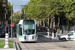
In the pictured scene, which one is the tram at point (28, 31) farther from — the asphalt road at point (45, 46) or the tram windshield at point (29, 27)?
the asphalt road at point (45, 46)

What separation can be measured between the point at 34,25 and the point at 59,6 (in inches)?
1008

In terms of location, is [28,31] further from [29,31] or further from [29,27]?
[29,27]

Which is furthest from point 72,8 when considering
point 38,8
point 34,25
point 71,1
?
point 34,25

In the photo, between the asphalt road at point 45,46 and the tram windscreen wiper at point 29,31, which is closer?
the asphalt road at point 45,46

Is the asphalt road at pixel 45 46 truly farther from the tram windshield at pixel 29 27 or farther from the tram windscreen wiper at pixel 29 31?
the tram windshield at pixel 29 27

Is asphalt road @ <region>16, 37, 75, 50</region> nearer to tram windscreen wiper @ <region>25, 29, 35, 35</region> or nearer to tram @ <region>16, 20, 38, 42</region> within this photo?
tram @ <region>16, 20, 38, 42</region>

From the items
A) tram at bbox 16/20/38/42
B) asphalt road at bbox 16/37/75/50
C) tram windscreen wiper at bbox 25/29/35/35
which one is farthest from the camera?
tram windscreen wiper at bbox 25/29/35/35

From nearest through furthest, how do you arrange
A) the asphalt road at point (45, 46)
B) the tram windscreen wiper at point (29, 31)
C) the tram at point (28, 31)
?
1. the asphalt road at point (45, 46)
2. the tram at point (28, 31)
3. the tram windscreen wiper at point (29, 31)

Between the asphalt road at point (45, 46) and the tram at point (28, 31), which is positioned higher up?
the tram at point (28, 31)

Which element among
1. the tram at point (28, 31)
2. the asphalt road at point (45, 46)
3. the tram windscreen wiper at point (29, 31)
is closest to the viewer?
the asphalt road at point (45, 46)

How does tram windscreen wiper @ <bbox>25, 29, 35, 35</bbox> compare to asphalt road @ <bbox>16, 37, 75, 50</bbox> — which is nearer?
asphalt road @ <bbox>16, 37, 75, 50</bbox>

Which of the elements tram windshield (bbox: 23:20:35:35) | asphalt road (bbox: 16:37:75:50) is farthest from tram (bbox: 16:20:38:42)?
asphalt road (bbox: 16:37:75:50)

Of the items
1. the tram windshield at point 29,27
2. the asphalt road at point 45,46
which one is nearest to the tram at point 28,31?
the tram windshield at point 29,27

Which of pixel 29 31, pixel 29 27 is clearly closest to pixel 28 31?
pixel 29 31
